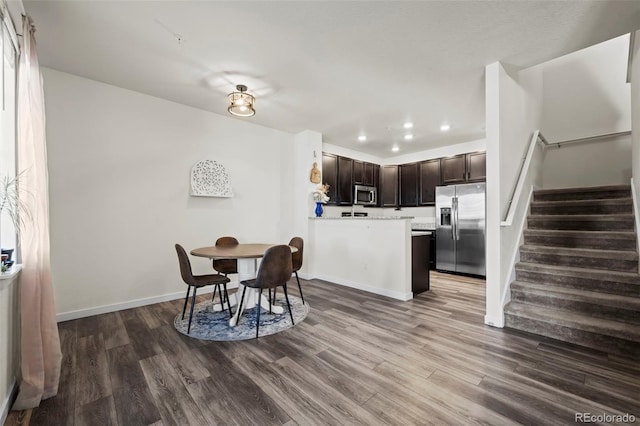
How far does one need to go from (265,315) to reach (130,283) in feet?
5.89

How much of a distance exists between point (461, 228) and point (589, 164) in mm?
2206

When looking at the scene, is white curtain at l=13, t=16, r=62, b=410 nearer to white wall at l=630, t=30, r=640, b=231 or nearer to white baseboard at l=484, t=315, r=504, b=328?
white baseboard at l=484, t=315, r=504, b=328

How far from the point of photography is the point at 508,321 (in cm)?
280

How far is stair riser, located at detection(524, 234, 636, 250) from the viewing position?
297 cm

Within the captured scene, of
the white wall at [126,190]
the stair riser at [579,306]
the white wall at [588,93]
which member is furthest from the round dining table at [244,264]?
the white wall at [588,93]

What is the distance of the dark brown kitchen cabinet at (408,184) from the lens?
20.9 ft

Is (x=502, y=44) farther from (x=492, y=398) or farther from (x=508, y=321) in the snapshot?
(x=492, y=398)

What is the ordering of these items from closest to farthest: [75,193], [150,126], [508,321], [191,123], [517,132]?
[508,321]
[75,193]
[517,132]
[150,126]
[191,123]

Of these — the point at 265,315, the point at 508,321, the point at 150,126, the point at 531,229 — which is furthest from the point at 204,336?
the point at 531,229

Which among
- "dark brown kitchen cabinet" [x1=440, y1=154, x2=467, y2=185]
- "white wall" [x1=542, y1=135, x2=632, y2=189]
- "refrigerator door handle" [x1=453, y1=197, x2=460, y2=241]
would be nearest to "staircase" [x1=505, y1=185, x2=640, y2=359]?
"white wall" [x1=542, y1=135, x2=632, y2=189]

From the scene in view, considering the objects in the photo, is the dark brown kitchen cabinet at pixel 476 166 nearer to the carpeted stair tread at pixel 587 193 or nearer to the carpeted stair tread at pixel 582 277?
the carpeted stair tread at pixel 587 193

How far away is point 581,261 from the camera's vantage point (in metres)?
2.99

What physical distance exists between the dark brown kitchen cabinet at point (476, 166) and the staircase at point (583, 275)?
1.65 m

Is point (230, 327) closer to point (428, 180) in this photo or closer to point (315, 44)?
point (315, 44)
